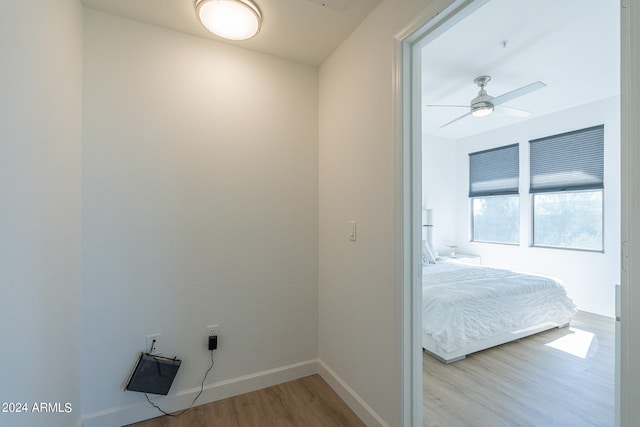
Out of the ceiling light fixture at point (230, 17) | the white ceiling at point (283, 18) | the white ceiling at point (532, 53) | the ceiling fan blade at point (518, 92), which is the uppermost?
the white ceiling at point (532, 53)

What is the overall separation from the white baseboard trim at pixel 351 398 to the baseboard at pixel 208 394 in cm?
14

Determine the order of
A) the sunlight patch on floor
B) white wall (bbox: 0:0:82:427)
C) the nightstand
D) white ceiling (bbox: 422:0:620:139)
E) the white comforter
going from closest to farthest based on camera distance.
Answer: white wall (bbox: 0:0:82:427)
white ceiling (bbox: 422:0:620:139)
the white comforter
the sunlight patch on floor
the nightstand

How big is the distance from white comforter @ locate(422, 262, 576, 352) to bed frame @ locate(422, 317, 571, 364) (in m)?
0.07

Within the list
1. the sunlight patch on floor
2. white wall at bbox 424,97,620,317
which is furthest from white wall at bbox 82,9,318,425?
white wall at bbox 424,97,620,317

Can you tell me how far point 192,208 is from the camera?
1.93m

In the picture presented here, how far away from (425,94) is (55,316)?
3.81 metres

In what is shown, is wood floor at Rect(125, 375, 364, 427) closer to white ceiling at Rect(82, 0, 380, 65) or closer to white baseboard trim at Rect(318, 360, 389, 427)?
white baseboard trim at Rect(318, 360, 389, 427)

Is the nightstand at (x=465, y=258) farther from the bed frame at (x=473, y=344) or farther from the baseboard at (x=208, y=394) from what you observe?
the baseboard at (x=208, y=394)

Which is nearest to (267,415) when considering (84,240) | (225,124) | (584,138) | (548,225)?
(84,240)

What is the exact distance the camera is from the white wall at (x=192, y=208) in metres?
1.71

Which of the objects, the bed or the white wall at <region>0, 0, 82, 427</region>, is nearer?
the white wall at <region>0, 0, 82, 427</region>

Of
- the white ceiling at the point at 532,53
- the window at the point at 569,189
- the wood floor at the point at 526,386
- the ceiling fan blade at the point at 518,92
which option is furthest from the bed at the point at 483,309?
the white ceiling at the point at 532,53

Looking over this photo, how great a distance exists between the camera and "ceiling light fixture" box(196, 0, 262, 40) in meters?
1.57

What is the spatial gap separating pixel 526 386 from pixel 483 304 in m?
0.70
